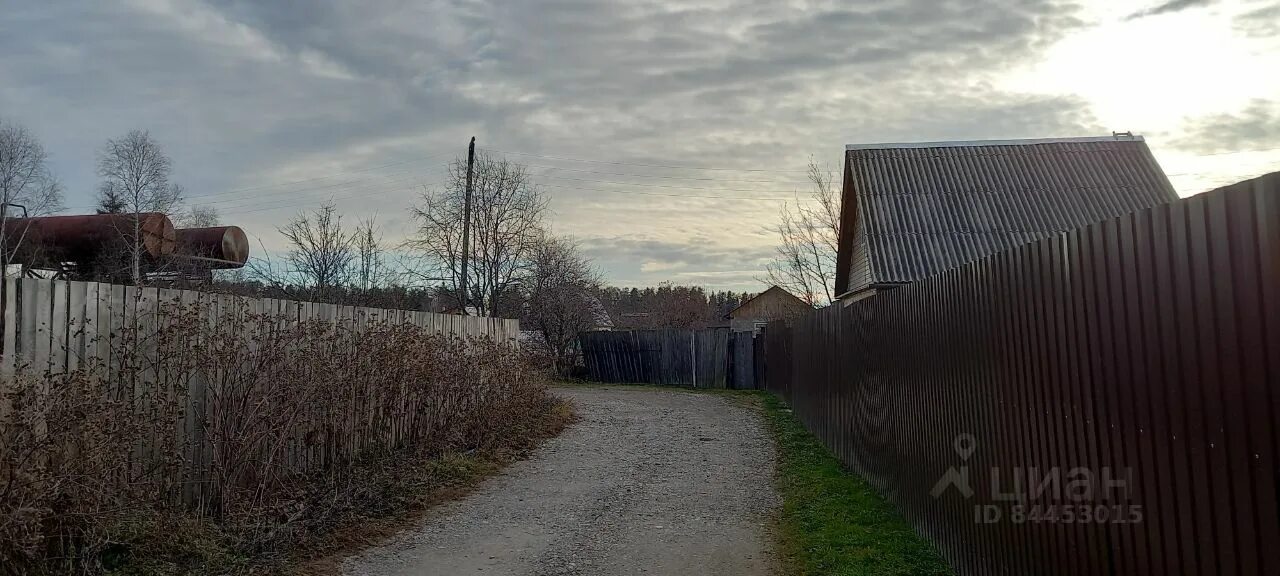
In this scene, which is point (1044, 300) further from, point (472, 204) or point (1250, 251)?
point (472, 204)

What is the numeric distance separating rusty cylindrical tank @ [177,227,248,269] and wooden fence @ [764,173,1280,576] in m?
13.6

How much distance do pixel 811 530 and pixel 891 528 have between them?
596 millimetres

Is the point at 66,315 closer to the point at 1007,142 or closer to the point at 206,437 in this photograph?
the point at 206,437

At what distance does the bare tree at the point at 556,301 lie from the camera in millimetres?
25875

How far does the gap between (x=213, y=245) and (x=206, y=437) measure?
10.7 metres

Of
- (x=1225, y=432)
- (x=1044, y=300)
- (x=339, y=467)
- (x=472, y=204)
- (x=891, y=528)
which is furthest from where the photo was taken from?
(x=472, y=204)

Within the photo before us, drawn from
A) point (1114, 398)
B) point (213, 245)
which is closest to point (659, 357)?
point (213, 245)

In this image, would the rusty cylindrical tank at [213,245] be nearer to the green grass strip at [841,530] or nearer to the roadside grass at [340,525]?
the roadside grass at [340,525]

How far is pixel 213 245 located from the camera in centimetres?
1550

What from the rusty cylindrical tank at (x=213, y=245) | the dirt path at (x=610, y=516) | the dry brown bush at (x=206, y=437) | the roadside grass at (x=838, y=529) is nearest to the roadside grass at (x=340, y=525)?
the dry brown bush at (x=206, y=437)

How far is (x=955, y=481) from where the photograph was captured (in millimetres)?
5137

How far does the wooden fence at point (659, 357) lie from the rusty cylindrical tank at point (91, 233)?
1326cm

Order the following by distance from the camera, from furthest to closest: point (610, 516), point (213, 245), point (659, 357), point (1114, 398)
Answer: point (659, 357)
point (213, 245)
point (610, 516)
point (1114, 398)

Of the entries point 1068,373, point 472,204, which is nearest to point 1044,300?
point 1068,373
